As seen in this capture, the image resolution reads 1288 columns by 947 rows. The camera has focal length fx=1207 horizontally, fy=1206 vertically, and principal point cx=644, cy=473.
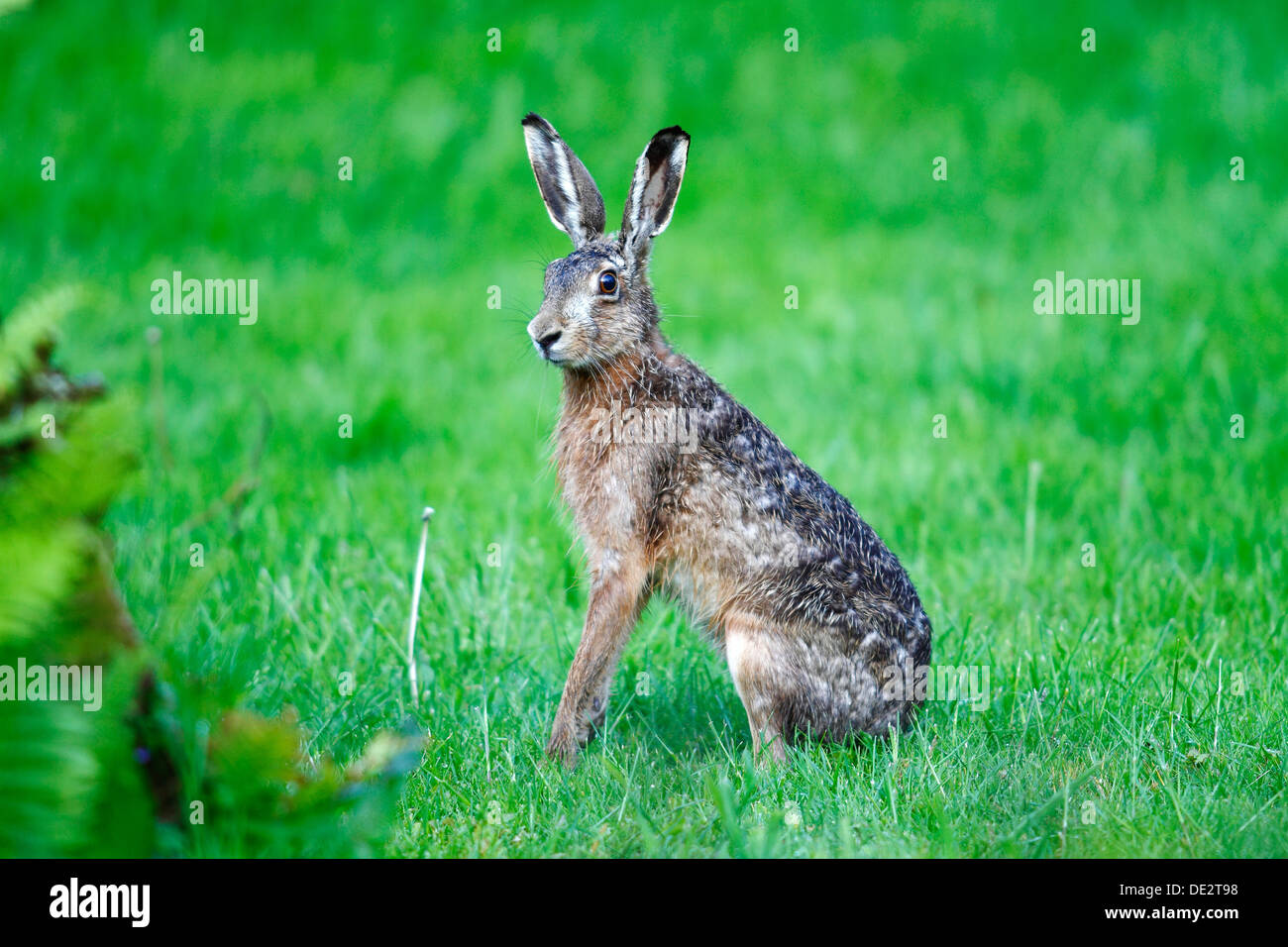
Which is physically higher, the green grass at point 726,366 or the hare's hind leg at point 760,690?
the green grass at point 726,366

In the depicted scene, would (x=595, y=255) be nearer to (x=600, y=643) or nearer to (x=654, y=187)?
(x=654, y=187)

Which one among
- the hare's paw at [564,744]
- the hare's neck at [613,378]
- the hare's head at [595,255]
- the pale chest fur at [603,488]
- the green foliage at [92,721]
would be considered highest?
the hare's head at [595,255]

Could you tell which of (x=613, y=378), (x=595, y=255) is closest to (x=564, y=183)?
(x=595, y=255)

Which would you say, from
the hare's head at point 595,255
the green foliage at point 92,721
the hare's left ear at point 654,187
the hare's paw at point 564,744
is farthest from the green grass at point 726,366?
the hare's left ear at point 654,187

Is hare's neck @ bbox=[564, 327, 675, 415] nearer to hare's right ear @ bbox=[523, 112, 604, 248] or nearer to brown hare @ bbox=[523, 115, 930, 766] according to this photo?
brown hare @ bbox=[523, 115, 930, 766]

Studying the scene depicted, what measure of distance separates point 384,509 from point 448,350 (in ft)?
9.49

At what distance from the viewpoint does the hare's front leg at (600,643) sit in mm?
4340

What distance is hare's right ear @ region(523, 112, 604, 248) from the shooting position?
15.1 feet

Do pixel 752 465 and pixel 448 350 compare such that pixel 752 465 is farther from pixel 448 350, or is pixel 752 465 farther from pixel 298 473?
pixel 448 350

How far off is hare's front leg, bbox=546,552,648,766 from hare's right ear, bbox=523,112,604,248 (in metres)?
1.32

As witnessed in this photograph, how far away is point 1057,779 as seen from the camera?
3.97 m

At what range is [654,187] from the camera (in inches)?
182

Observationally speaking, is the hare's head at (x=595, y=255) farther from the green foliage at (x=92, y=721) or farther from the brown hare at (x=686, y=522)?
the green foliage at (x=92, y=721)

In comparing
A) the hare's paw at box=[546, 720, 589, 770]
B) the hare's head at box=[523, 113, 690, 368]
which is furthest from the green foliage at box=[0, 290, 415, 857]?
the hare's head at box=[523, 113, 690, 368]
